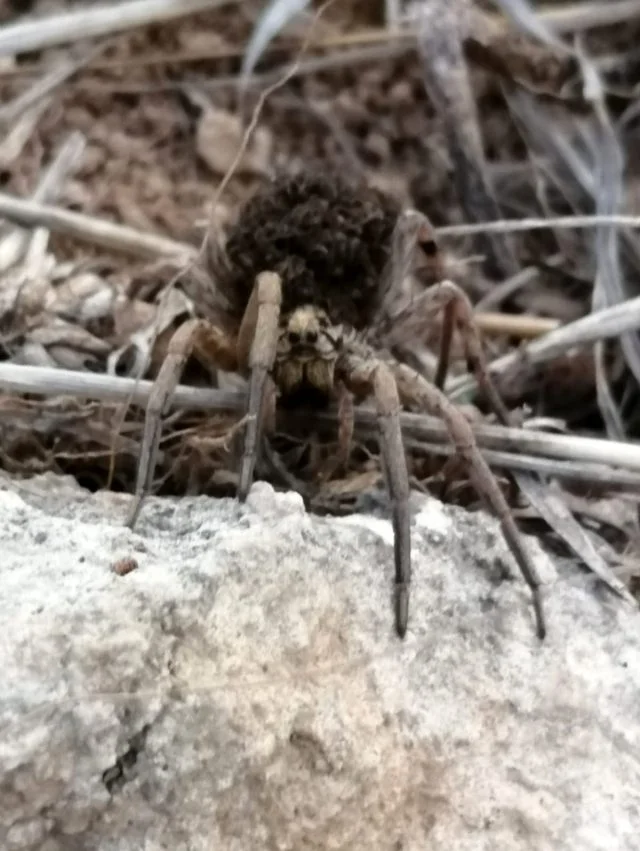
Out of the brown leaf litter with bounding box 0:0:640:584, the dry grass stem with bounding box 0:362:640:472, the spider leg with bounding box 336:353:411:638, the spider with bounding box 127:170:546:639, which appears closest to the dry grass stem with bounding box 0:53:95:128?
the brown leaf litter with bounding box 0:0:640:584

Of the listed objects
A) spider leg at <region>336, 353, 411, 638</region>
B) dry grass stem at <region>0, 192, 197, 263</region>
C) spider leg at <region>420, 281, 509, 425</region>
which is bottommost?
spider leg at <region>336, 353, 411, 638</region>

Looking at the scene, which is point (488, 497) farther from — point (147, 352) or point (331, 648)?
→ point (147, 352)

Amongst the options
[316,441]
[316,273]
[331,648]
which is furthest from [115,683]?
[316,273]

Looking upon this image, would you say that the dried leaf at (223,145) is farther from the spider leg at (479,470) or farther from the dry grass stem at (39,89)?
the spider leg at (479,470)

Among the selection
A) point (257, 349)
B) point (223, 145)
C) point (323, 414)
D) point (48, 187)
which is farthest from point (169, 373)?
point (223, 145)

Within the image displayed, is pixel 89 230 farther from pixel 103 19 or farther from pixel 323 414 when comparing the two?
pixel 323 414

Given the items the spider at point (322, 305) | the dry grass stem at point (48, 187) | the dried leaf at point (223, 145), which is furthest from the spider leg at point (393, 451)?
the dried leaf at point (223, 145)

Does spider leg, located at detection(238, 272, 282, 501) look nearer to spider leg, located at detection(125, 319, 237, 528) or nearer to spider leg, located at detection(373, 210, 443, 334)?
spider leg, located at detection(125, 319, 237, 528)
